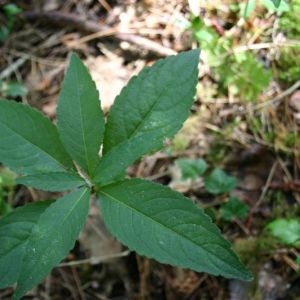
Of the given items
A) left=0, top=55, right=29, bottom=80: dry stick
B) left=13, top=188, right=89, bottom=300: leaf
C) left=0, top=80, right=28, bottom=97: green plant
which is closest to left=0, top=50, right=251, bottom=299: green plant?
left=13, top=188, right=89, bottom=300: leaf

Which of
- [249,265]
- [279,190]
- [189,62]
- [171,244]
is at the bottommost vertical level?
[249,265]

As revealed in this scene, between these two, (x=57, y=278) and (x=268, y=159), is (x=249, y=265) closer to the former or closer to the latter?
(x=268, y=159)

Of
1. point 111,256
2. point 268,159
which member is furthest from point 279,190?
point 111,256

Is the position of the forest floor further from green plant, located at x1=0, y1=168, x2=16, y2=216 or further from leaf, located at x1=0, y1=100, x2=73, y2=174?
leaf, located at x1=0, y1=100, x2=73, y2=174

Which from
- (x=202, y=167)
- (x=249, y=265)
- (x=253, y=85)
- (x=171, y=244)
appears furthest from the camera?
(x=253, y=85)

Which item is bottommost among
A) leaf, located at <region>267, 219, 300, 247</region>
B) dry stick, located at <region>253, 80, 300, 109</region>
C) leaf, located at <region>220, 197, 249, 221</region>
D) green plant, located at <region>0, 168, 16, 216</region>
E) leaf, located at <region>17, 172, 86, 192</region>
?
green plant, located at <region>0, 168, 16, 216</region>

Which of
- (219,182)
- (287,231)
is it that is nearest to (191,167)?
(219,182)
